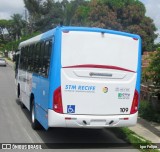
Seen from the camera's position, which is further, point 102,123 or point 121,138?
point 121,138

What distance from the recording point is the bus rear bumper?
8.87m

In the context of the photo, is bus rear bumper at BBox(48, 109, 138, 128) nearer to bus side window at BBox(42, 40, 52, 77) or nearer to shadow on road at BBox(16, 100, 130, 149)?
shadow on road at BBox(16, 100, 130, 149)

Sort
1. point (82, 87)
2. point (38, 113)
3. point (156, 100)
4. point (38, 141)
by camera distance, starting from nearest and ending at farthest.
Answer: point (82, 87) → point (38, 141) → point (38, 113) → point (156, 100)

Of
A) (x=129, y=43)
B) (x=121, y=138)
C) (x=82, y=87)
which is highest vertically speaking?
(x=129, y=43)

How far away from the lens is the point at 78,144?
9625 millimetres

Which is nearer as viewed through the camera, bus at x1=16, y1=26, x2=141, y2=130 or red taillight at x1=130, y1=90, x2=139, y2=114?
bus at x1=16, y1=26, x2=141, y2=130

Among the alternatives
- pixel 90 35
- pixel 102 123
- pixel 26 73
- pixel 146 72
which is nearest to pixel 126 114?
pixel 102 123

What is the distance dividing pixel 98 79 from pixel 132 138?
2022mm

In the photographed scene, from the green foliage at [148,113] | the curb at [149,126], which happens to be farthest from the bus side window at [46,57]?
the green foliage at [148,113]

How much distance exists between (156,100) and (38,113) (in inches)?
227

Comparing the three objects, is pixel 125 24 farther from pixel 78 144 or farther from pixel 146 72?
pixel 78 144

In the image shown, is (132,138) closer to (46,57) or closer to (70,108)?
(70,108)

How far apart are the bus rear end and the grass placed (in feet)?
1.84

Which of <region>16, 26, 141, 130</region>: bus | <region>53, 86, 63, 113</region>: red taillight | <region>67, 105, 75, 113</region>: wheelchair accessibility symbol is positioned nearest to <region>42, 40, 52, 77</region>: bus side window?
<region>16, 26, 141, 130</region>: bus
